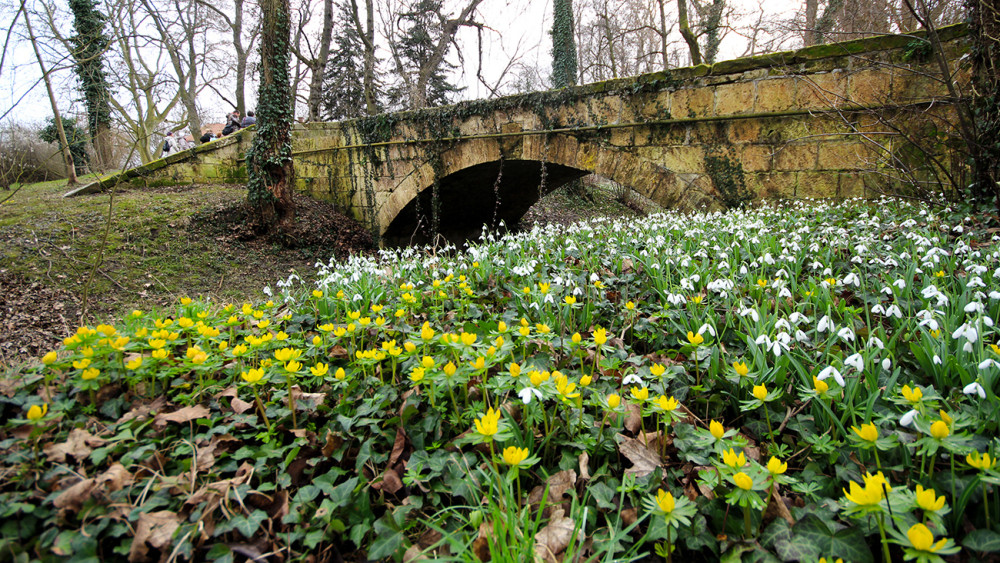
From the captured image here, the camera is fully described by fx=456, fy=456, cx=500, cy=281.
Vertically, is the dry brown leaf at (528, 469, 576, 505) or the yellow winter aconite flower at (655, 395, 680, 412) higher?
the yellow winter aconite flower at (655, 395, 680, 412)

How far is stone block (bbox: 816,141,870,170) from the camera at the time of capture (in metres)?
4.58

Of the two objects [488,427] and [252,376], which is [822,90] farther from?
[252,376]

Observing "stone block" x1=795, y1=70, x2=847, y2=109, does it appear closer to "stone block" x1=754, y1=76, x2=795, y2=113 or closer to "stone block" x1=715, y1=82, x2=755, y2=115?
"stone block" x1=754, y1=76, x2=795, y2=113

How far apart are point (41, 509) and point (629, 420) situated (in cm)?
152

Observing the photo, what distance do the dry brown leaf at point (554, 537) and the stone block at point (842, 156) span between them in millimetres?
5113

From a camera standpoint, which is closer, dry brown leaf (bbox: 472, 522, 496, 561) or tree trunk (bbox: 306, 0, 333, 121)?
dry brown leaf (bbox: 472, 522, 496, 561)

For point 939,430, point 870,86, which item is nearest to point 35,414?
point 939,430

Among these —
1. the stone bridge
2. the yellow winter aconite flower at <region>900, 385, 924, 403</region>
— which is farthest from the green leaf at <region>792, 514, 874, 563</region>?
the stone bridge

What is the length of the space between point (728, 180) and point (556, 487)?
204 inches

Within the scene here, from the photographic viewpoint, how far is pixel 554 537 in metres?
1.08

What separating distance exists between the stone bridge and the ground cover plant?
315 centimetres

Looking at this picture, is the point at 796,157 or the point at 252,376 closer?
Result: the point at 252,376

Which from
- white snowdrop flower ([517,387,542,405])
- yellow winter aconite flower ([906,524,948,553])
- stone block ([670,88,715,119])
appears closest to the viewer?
yellow winter aconite flower ([906,524,948,553])

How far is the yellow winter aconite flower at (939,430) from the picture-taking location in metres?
0.94
